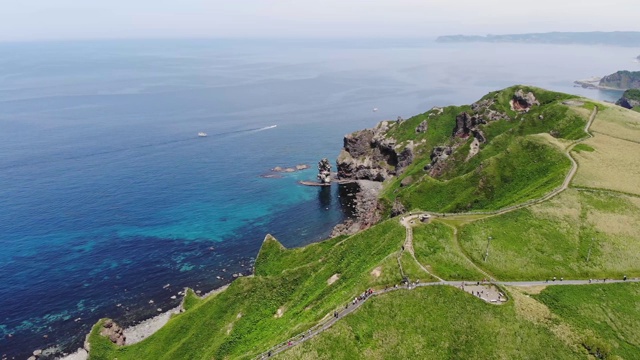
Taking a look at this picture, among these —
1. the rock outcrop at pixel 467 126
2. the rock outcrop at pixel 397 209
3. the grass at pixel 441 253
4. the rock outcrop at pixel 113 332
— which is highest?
the grass at pixel 441 253

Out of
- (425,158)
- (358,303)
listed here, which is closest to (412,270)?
(358,303)

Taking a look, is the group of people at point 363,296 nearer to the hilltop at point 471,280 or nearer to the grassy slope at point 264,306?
the hilltop at point 471,280

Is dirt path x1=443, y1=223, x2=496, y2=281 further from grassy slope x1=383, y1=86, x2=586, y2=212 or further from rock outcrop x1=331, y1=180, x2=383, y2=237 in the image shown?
rock outcrop x1=331, y1=180, x2=383, y2=237

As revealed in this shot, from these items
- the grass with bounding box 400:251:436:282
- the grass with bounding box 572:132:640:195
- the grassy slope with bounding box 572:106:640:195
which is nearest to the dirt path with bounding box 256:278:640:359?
the grass with bounding box 400:251:436:282

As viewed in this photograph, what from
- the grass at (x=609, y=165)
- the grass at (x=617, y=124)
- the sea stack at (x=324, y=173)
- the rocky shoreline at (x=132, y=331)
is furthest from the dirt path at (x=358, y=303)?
the sea stack at (x=324, y=173)

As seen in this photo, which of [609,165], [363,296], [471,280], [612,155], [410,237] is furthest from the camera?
[612,155]

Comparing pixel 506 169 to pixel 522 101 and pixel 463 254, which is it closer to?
pixel 463 254

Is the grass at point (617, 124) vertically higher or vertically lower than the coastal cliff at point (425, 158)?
higher
